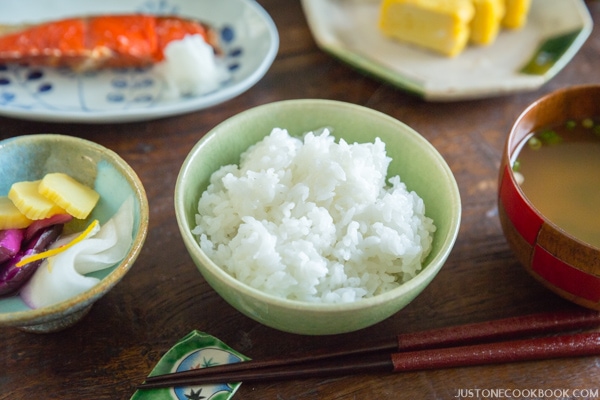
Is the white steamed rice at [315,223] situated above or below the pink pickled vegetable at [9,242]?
above

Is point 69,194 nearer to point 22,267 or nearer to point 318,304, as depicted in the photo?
point 22,267

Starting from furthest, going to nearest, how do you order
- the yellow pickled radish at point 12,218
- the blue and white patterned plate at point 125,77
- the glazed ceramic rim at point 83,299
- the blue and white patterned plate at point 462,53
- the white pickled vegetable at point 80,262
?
the blue and white patterned plate at point 462,53
the blue and white patterned plate at point 125,77
the yellow pickled radish at point 12,218
the white pickled vegetable at point 80,262
the glazed ceramic rim at point 83,299

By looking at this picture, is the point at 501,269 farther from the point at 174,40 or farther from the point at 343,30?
the point at 174,40

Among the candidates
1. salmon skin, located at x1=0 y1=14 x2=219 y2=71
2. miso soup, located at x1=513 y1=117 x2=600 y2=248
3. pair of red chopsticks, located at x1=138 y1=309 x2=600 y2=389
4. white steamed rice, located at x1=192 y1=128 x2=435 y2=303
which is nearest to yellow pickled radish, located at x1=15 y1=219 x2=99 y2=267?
white steamed rice, located at x1=192 y1=128 x2=435 y2=303

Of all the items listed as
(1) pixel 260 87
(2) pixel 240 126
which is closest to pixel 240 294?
(2) pixel 240 126

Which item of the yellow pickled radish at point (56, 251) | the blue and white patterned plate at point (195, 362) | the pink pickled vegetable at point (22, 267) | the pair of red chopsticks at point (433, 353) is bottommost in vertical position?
the blue and white patterned plate at point (195, 362)

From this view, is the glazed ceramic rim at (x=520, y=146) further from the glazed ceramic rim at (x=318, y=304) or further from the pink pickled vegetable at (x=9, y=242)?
the pink pickled vegetable at (x=9, y=242)

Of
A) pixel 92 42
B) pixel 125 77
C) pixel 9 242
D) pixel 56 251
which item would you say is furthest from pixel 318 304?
pixel 92 42

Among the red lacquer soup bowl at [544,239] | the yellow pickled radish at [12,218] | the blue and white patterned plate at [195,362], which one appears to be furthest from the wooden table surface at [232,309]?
the yellow pickled radish at [12,218]
